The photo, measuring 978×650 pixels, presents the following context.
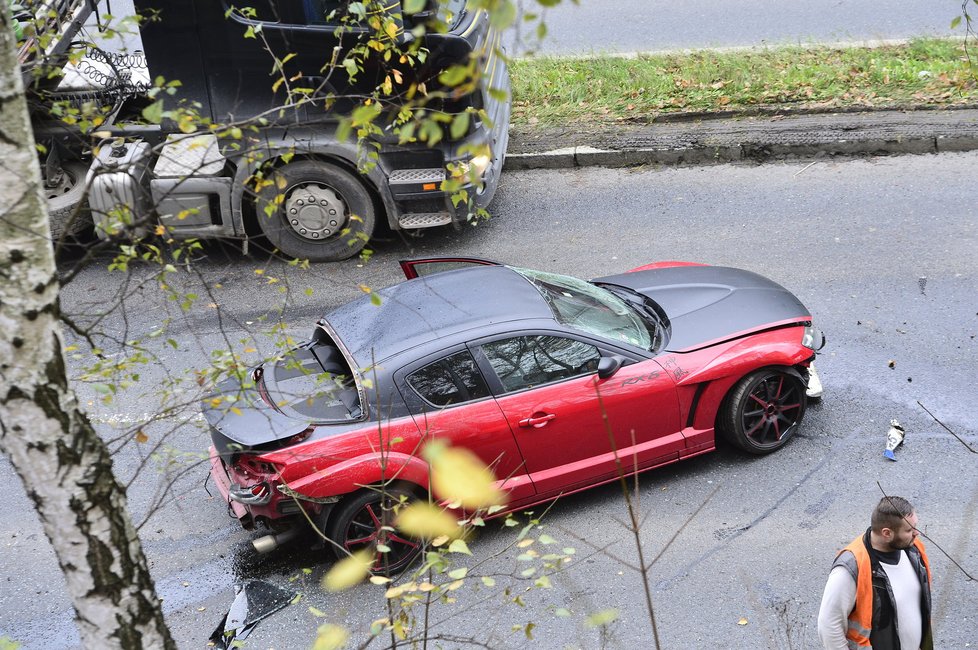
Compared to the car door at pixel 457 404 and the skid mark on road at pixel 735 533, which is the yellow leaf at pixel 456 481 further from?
the skid mark on road at pixel 735 533

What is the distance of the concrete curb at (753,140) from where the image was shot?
10.5 metres

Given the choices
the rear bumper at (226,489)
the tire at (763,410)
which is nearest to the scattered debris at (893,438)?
the tire at (763,410)

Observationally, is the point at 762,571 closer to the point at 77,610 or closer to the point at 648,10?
the point at 77,610

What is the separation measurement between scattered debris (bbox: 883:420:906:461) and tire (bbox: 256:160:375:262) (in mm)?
4989

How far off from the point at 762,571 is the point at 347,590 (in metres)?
2.52

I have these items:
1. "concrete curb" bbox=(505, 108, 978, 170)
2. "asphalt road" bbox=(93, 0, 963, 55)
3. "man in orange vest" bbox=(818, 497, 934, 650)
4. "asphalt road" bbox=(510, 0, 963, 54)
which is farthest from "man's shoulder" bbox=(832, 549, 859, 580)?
"asphalt road" bbox=(510, 0, 963, 54)

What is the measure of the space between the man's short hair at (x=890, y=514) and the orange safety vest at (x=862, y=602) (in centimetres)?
13

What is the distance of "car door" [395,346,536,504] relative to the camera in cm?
572

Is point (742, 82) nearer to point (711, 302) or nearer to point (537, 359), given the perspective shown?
point (711, 302)

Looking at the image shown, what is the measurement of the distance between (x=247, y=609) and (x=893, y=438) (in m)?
4.48

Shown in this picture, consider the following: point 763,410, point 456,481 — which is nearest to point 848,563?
point 456,481

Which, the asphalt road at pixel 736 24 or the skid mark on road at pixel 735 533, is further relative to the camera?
the asphalt road at pixel 736 24

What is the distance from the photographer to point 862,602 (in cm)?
416

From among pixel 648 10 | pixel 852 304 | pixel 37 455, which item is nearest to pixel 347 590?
pixel 37 455
